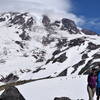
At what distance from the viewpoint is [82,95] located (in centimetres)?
2298

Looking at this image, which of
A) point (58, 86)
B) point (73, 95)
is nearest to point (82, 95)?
point (73, 95)

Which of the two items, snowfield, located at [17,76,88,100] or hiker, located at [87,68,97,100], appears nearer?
hiker, located at [87,68,97,100]

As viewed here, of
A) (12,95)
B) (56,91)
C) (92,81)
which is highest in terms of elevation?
(92,81)

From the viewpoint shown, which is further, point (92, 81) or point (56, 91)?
point (56, 91)

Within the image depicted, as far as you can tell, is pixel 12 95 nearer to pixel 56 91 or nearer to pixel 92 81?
pixel 92 81

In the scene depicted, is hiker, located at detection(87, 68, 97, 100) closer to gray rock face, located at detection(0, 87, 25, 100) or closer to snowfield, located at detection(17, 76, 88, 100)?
snowfield, located at detection(17, 76, 88, 100)

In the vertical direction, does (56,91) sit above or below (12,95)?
below

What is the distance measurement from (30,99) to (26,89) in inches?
160

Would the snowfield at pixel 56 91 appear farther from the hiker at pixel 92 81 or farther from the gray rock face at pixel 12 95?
the hiker at pixel 92 81

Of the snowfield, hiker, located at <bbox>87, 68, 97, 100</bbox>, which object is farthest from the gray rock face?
hiker, located at <bbox>87, 68, 97, 100</bbox>

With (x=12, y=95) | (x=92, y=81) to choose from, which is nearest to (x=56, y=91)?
(x=12, y=95)

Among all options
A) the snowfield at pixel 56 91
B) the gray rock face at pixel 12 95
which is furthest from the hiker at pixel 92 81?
the gray rock face at pixel 12 95

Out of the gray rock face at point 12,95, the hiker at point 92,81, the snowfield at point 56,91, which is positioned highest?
the hiker at point 92,81

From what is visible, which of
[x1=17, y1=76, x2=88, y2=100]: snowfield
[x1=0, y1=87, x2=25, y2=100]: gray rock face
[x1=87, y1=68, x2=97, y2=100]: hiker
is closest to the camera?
[x1=87, y1=68, x2=97, y2=100]: hiker
